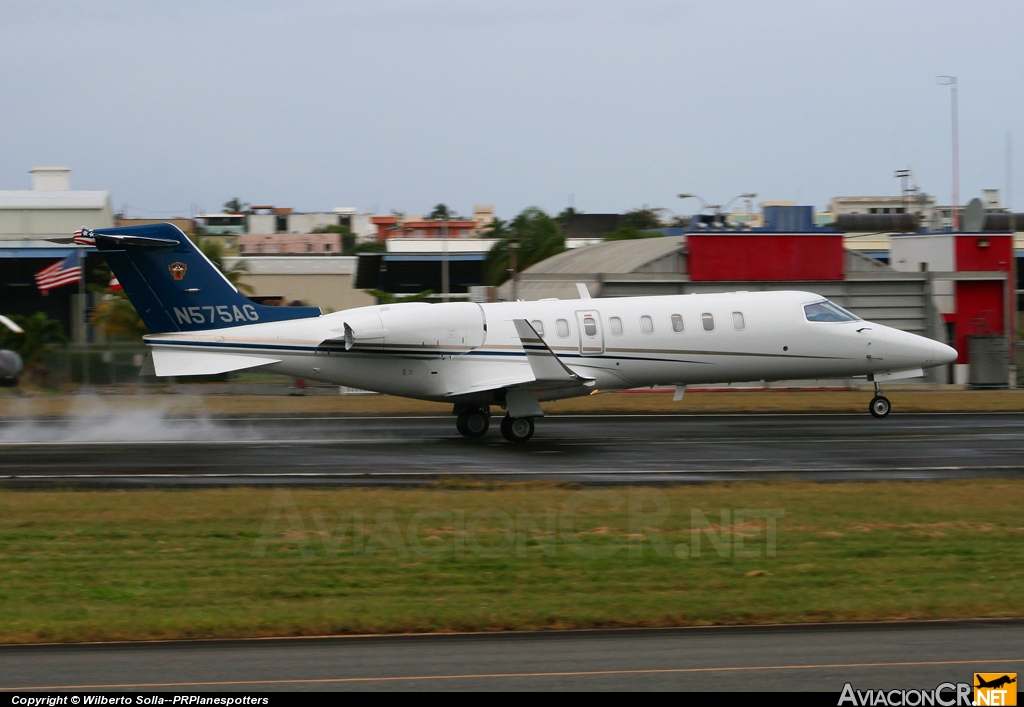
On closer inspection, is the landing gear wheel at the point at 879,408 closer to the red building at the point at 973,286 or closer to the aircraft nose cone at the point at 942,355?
the aircraft nose cone at the point at 942,355

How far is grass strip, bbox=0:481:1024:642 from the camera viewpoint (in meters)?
9.91

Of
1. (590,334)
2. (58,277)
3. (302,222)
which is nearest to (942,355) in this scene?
(590,334)

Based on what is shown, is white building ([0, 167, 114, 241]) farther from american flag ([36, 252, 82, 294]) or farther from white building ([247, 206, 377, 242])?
white building ([247, 206, 377, 242])

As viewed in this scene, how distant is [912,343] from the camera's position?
24.3m

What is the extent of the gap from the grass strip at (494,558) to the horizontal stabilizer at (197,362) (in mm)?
5584

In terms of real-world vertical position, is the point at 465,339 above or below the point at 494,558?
above

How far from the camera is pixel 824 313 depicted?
2395cm

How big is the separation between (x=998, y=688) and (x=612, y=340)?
50.3 ft

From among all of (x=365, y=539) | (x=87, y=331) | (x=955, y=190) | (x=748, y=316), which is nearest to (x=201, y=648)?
(x=365, y=539)

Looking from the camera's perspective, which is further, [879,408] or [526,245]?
[526,245]

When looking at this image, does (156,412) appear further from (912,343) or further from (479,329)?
(912,343)

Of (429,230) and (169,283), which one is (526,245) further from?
(429,230)

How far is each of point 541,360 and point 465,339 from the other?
1868 mm

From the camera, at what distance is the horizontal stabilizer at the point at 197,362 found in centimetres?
2138
